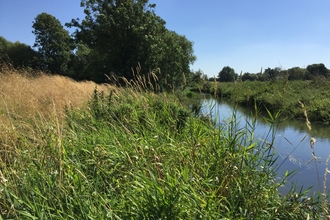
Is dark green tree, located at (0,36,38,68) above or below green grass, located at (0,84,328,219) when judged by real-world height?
above

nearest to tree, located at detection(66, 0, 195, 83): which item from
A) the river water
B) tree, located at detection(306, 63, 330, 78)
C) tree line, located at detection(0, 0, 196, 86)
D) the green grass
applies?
tree line, located at detection(0, 0, 196, 86)

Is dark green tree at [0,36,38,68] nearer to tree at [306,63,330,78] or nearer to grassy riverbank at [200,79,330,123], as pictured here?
grassy riverbank at [200,79,330,123]

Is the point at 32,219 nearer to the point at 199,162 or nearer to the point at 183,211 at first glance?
the point at 183,211

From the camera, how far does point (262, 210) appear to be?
2.12 meters

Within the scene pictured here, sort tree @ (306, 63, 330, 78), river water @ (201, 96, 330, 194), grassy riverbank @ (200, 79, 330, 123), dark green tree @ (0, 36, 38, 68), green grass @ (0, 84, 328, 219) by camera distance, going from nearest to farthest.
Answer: green grass @ (0, 84, 328, 219)
river water @ (201, 96, 330, 194)
grassy riverbank @ (200, 79, 330, 123)
tree @ (306, 63, 330, 78)
dark green tree @ (0, 36, 38, 68)

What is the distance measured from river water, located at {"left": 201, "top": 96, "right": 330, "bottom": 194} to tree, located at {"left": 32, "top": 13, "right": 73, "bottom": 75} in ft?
83.3

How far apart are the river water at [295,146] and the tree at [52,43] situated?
1000 inches

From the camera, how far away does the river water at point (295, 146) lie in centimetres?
346

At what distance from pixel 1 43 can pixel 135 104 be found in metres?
36.3

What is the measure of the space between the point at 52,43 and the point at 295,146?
29556mm

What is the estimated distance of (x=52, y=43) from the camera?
31125mm

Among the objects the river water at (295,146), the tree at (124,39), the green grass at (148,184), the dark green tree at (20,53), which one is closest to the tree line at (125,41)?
the tree at (124,39)

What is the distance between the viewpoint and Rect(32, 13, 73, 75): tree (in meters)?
30.6

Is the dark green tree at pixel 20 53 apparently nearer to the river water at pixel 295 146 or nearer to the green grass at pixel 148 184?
the river water at pixel 295 146
